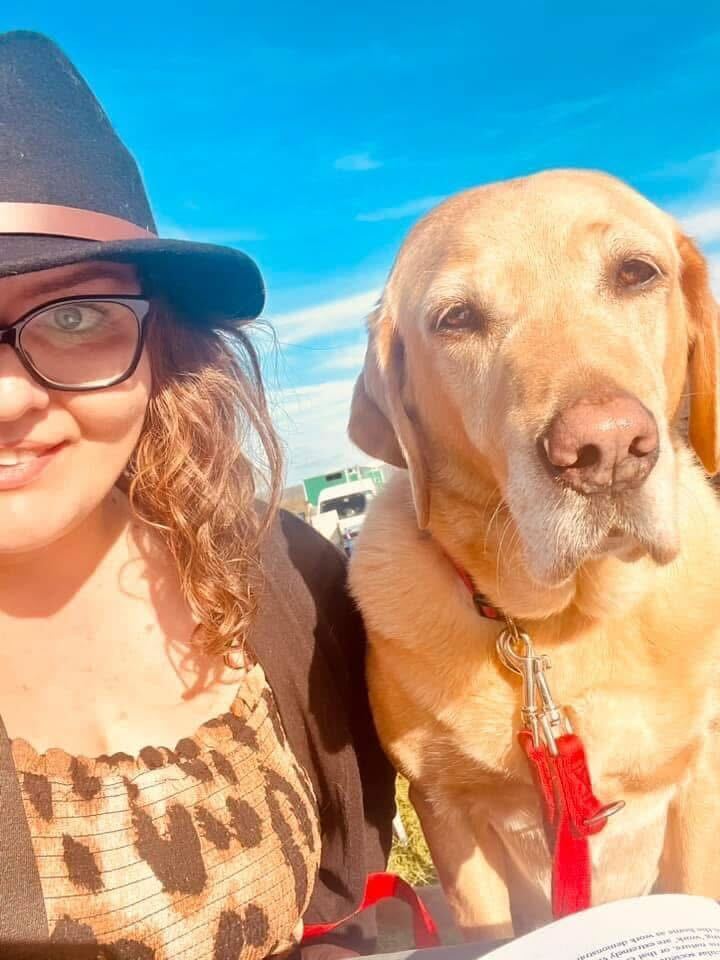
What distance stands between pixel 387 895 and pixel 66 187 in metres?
2.07

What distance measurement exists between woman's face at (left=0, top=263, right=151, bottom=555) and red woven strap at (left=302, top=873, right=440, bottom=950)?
1272mm

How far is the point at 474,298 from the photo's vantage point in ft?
6.69

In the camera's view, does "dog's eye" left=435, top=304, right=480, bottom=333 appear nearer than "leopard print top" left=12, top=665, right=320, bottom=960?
No

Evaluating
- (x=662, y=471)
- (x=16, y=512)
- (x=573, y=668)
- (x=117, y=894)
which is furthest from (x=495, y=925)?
(x=16, y=512)

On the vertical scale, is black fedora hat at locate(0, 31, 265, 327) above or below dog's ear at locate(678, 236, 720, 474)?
above

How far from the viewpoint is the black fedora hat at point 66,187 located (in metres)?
1.37

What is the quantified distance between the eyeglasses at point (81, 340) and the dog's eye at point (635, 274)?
124 centimetres

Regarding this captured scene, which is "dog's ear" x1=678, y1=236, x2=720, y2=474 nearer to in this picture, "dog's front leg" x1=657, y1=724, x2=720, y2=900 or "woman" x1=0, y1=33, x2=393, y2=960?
"dog's front leg" x1=657, y1=724, x2=720, y2=900

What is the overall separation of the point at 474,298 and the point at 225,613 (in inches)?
42.4

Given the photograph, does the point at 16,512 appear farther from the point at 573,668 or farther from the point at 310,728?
the point at 573,668

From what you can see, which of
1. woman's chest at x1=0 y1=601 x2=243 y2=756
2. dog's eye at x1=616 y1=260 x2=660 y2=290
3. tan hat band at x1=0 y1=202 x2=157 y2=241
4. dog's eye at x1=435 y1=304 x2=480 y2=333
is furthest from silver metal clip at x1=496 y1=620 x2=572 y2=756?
tan hat band at x1=0 y1=202 x2=157 y2=241

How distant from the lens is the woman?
1467 millimetres

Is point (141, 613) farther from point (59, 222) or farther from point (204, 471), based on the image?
point (59, 222)

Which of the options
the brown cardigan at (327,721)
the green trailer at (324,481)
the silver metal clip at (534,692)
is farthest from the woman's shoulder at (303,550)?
the green trailer at (324,481)
